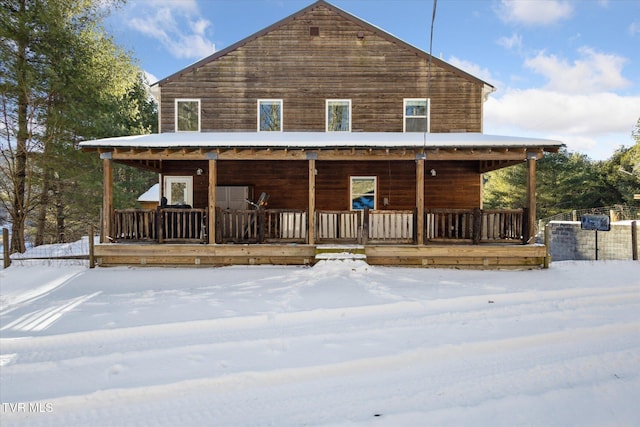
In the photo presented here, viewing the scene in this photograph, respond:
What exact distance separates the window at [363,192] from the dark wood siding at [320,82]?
1.86 meters

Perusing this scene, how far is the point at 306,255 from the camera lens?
400 inches

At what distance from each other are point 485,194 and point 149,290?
35722 millimetres

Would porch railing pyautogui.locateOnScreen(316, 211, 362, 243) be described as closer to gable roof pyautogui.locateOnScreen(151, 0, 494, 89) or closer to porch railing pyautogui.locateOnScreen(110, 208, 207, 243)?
porch railing pyautogui.locateOnScreen(110, 208, 207, 243)

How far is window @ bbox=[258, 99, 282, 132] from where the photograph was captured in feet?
43.7

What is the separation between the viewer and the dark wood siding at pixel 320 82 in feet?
43.3

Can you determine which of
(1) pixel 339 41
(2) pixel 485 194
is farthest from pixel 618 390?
(2) pixel 485 194

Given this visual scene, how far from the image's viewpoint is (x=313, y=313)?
6055mm

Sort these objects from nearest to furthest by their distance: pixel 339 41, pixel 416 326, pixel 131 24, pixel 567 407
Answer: pixel 567 407, pixel 416 326, pixel 339 41, pixel 131 24

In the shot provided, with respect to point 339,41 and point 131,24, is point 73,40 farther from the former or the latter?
point 339,41

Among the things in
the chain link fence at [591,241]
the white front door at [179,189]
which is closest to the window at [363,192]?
the white front door at [179,189]

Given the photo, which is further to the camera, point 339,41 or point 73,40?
point 73,40

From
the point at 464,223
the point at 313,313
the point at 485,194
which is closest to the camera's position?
the point at 313,313
